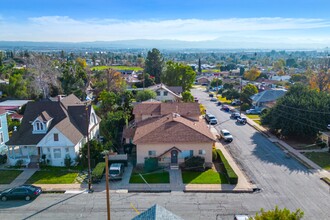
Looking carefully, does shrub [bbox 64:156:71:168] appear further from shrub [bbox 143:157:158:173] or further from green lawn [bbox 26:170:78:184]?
shrub [bbox 143:157:158:173]

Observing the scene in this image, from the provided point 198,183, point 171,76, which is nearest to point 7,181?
point 198,183

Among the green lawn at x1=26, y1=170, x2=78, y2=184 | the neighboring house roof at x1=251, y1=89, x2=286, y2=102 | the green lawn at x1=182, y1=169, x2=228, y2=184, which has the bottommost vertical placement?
the green lawn at x1=26, y1=170, x2=78, y2=184

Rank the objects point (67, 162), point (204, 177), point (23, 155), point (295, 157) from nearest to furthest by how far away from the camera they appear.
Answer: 1. point (204, 177)
2. point (67, 162)
3. point (23, 155)
4. point (295, 157)

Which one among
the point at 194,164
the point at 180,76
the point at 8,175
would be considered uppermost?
the point at 180,76

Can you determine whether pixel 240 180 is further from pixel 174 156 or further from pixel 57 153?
pixel 57 153

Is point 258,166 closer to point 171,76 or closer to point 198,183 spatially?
point 198,183

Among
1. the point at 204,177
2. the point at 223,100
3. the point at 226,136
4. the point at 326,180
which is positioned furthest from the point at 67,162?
the point at 223,100

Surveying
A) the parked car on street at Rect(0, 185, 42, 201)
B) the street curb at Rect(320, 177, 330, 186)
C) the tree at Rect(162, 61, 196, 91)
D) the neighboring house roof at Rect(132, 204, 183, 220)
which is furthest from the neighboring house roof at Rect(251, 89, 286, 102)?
the neighboring house roof at Rect(132, 204, 183, 220)
